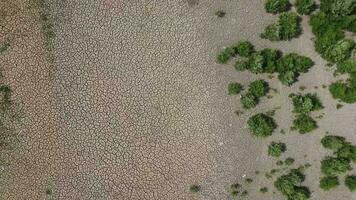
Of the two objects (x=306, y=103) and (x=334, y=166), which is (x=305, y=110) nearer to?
(x=306, y=103)

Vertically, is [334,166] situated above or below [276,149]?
below

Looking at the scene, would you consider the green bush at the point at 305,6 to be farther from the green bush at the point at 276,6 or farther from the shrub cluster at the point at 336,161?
the shrub cluster at the point at 336,161

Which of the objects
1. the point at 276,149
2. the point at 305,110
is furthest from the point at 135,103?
the point at 305,110

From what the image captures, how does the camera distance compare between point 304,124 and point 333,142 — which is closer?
point 333,142

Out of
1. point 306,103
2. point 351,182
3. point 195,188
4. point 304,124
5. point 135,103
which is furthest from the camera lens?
point 135,103

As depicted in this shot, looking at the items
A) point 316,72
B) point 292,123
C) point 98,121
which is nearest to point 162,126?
point 98,121

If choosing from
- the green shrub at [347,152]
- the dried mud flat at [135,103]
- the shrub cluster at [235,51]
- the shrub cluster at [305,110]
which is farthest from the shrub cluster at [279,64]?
the green shrub at [347,152]

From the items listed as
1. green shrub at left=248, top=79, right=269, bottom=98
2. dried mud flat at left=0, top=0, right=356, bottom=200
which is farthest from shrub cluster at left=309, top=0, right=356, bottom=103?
green shrub at left=248, top=79, right=269, bottom=98
